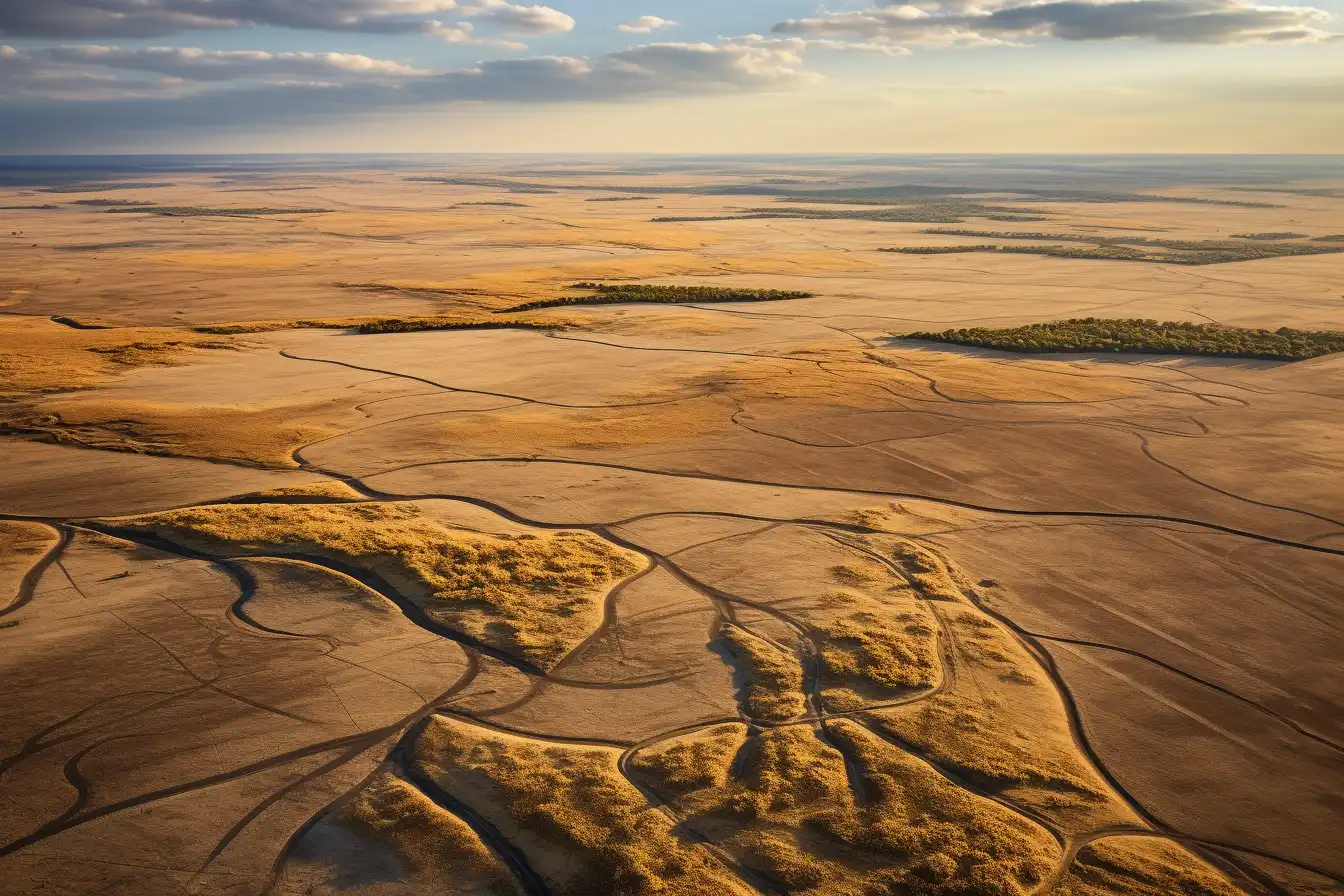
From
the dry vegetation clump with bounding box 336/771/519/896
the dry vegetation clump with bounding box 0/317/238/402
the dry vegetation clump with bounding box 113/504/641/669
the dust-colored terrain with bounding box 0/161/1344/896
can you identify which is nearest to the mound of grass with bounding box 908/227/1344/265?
the dust-colored terrain with bounding box 0/161/1344/896

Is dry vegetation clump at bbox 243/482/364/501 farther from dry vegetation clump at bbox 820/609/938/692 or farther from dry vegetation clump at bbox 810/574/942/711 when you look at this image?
dry vegetation clump at bbox 820/609/938/692

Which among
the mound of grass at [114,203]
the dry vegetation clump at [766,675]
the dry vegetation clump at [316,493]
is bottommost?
the dry vegetation clump at [766,675]

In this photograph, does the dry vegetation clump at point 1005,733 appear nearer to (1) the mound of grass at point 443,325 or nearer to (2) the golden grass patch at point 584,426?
(2) the golden grass patch at point 584,426

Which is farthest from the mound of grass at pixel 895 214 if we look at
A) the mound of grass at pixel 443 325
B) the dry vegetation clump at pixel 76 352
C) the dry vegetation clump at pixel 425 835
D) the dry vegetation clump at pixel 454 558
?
the dry vegetation clump at pixel 425 835

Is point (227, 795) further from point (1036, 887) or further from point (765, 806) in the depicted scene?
point (1036, 887)

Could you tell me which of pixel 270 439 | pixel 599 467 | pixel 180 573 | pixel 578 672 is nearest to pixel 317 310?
pixel 270 439

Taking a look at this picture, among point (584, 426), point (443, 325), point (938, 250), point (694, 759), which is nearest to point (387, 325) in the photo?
point (443, 325)

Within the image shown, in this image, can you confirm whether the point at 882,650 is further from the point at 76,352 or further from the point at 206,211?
the point at 206,211
